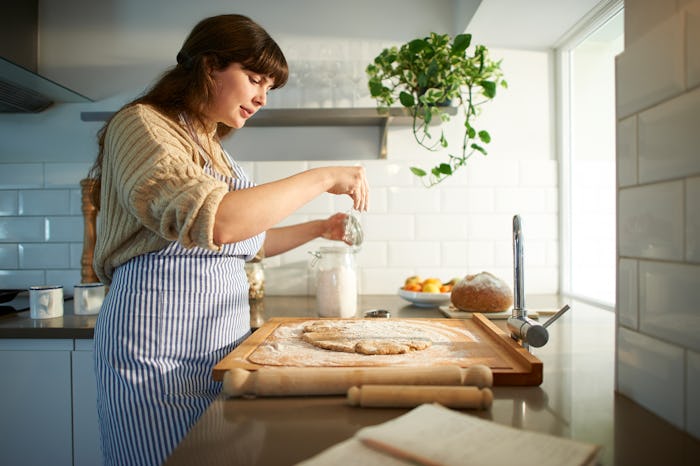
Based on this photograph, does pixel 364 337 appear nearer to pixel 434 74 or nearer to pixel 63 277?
pixel 434 74

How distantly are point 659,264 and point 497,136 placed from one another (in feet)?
4.72

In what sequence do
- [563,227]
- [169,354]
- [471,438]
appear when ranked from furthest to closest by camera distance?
[563,227] < [169,354] < [471,438]

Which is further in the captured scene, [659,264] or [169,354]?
[169,354]

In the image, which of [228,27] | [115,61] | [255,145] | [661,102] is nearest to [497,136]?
[255,145]

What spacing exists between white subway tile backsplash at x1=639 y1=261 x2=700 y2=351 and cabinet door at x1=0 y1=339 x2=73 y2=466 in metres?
1.44

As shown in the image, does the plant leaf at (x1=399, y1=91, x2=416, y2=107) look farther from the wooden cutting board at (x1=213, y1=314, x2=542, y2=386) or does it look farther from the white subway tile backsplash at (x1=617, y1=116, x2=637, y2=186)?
the white subway tile backsplash at (x1=617, y1=116, x2=637, y2=186)

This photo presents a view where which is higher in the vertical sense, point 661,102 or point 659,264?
point 661,102

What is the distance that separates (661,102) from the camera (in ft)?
2.21

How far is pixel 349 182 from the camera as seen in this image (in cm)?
113

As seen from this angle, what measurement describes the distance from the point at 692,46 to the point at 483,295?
97 centimetres

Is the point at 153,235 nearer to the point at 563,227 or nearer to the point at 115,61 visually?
the point at 115,61

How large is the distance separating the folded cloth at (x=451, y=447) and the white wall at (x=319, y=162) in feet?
4.78

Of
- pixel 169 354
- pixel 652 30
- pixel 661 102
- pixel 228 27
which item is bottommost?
pixel 169 354

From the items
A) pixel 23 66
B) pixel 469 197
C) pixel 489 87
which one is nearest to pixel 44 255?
pixel 23 66
